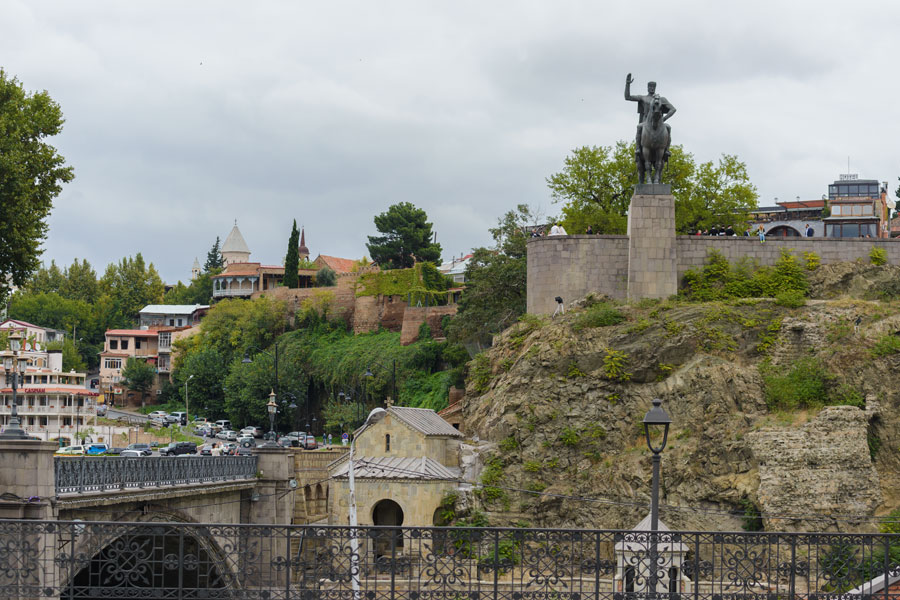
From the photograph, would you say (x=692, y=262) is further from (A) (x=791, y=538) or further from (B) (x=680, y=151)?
(A) (x=791, y=538)

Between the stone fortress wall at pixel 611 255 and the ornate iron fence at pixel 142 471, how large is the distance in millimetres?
11795

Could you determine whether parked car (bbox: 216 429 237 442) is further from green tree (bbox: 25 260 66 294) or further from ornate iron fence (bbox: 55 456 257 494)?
green tree (bbox: 25 260 66 294)

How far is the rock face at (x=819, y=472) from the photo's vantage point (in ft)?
112

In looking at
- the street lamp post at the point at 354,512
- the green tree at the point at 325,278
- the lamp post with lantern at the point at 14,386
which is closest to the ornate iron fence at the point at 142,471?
the lamp post with lantern at the point at 14,386

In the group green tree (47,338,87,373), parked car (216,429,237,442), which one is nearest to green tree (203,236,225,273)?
green tree (47,338,87,373)

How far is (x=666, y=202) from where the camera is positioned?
3847 centimetres

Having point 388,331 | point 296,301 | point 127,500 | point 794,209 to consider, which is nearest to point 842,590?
point 127,500

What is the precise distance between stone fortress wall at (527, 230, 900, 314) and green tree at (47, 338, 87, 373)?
65.2m

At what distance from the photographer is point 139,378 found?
90812 mm

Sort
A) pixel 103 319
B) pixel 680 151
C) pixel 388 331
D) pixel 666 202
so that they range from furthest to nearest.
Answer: pixel 103 319
pixel 388 331
pixel 680 151
pixel 666 202

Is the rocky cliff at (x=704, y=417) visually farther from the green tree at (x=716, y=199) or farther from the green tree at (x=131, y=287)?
the green tree at (x=131, y=287)

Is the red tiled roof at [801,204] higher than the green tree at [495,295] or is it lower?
higher

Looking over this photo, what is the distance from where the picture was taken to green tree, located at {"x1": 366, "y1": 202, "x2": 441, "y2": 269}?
288 ft

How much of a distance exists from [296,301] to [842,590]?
2736 inches
